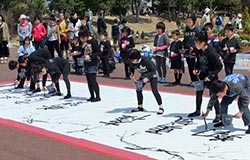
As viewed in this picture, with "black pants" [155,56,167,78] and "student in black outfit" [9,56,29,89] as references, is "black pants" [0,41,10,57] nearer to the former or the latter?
"student in black outfit" [9,56,29,89]

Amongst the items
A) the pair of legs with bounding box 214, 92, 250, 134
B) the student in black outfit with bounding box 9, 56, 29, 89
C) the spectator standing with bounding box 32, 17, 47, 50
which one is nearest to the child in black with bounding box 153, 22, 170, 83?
the student in black outfit with bounding box 9, 56, 29, 89

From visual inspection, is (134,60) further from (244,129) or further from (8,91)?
(8,91)

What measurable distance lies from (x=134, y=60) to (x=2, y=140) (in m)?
2.67

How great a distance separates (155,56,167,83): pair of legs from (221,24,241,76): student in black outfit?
1830 millimetres

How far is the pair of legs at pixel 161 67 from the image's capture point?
39.2 feet

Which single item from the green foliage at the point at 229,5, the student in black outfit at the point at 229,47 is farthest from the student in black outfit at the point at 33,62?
the green foliage at the point at 229,5

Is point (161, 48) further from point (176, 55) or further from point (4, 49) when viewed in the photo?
point (4, 49)

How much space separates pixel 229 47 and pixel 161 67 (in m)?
2.31

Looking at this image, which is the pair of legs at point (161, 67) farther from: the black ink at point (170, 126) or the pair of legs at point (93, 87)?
the black ink at point (170, 126)

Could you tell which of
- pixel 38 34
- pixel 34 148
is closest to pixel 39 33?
pixel 38 34

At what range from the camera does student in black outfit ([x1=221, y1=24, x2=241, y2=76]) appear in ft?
33.9

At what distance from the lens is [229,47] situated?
1042 centimetres

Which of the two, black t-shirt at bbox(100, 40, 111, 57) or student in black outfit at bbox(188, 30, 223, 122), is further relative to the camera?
black t-shirt at bbox(100, 40, 111, 57)

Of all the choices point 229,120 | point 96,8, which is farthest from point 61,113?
point 96,8
